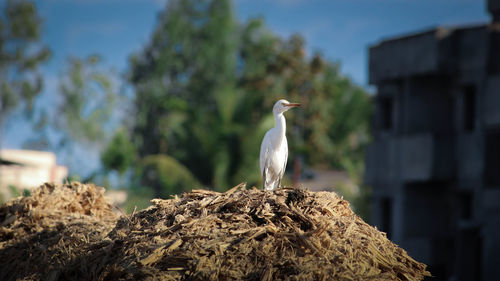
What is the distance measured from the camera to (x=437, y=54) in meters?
20.4

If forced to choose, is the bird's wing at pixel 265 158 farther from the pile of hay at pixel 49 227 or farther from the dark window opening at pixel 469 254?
the dark window opening at pixel 469 254

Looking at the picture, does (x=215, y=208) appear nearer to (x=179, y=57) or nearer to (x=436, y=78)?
(x=436, y=78)

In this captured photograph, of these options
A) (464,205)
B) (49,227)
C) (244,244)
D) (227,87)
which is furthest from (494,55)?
(244,244)

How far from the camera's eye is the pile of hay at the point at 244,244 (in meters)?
4.30

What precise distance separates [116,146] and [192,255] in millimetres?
21941

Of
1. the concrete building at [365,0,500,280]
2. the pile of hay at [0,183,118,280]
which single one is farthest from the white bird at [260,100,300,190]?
the concrete building at [365,0,500,280]

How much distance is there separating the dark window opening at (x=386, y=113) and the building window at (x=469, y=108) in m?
3.55

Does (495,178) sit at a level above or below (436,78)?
below

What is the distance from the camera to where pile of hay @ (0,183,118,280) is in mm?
5723

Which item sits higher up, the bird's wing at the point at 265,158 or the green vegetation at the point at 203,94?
the green vegetation at the point at 203,94

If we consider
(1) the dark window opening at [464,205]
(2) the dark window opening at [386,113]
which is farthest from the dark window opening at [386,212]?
(1) the dark window opening at [464,205]

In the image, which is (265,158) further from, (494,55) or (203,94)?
(203,94)

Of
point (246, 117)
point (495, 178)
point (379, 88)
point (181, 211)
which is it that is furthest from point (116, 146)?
point (181, 211)

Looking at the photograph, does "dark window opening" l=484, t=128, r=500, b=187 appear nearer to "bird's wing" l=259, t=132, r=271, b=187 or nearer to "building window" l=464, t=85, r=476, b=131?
"building window" l=464, t=85, r=476, b=131
